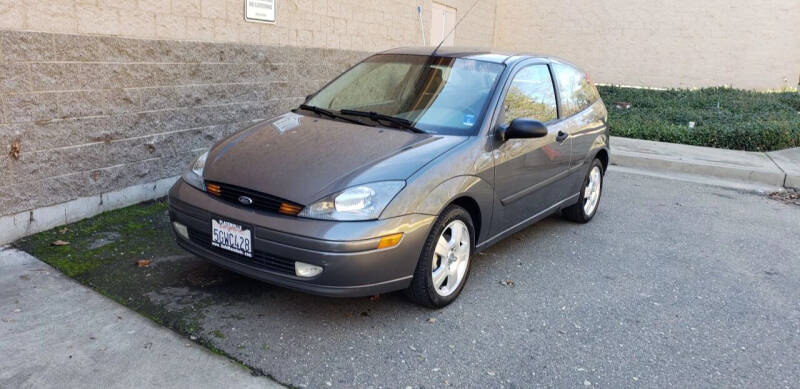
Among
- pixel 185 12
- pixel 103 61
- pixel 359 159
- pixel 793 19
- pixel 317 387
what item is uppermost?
pixel 793 19

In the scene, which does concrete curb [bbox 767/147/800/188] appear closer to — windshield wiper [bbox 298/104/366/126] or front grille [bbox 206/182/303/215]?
windshield wiper [bbox 298/104/366/126]

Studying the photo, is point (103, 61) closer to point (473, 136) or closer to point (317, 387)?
point (473, 136)

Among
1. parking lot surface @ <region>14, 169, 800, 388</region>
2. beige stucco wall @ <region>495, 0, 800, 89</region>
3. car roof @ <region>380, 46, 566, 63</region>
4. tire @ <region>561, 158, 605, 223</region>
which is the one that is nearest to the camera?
parking lot surface @ <region>14, 169, 800, 388</region>

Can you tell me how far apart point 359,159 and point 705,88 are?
46.6ft

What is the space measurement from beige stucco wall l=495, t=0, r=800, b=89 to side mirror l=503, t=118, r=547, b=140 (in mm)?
13331

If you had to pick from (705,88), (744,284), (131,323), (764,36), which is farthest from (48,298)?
(764,36)

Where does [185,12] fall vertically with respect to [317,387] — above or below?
above

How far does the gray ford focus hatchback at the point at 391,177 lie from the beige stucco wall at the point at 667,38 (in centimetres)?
1219

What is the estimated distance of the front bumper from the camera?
327 centimetres

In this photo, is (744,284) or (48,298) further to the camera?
(744,284)

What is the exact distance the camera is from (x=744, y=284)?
4.65m

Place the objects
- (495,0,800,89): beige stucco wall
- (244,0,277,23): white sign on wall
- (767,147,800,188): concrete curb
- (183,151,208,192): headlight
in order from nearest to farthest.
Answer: (183,151,208,192): headlight < (244,0,277,23): white sign on wall < (767,147,800,188): concrete curb < (495,0,800,89): beige stucco wall

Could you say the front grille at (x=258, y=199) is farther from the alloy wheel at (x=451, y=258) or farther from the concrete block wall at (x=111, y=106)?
the concrete block wall at (x=111, y=106)

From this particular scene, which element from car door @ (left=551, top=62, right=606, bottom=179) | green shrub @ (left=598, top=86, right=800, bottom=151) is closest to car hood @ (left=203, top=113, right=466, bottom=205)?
car door @ (left=551, top=62, right=606, bottom=179)
